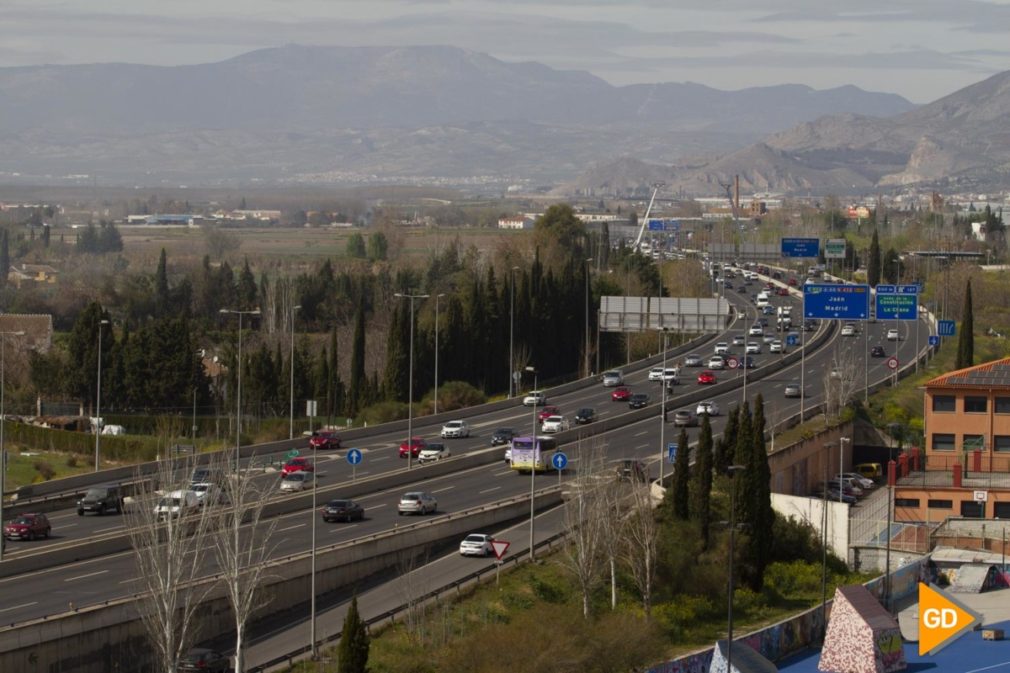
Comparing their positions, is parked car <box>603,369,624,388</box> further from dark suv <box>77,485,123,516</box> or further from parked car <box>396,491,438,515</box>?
dark suv <box>77,485,123,516</box>

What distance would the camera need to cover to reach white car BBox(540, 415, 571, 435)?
76887 millimetres

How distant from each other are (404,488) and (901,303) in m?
39.9

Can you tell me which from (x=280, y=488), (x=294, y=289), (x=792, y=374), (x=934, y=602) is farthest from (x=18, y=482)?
(x=294, y=289)

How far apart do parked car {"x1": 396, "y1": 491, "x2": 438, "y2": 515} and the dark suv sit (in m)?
8.94

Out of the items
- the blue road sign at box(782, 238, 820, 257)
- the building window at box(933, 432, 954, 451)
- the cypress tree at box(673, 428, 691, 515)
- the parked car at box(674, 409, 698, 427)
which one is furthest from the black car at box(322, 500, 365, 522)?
the blue road sign at box(782, 238, 820, 257)

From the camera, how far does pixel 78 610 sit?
4009cm

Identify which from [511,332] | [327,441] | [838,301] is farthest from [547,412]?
[838,301]

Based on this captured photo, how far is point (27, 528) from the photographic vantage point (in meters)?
52.3

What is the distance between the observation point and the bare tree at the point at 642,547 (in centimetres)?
5085

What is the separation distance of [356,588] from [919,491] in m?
30.5

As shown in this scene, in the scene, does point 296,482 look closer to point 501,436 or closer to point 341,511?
point 341,511

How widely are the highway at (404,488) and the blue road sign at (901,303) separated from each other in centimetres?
555

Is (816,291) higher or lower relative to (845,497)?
higher

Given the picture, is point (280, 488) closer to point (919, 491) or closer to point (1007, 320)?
point (919, 491)
